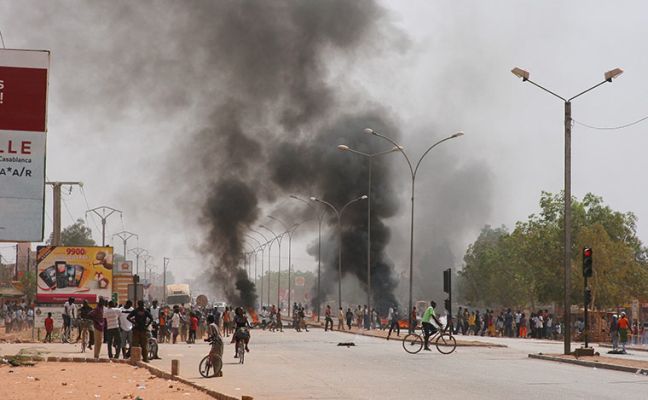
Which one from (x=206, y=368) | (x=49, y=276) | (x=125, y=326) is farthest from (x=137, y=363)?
(x=49, y=276)

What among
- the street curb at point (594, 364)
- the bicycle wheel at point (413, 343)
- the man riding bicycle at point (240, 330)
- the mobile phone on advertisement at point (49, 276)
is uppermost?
the mobile phone on advertisement at point (49, 276)

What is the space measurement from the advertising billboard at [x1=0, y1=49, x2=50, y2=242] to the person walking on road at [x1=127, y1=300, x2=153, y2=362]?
4.30 meters

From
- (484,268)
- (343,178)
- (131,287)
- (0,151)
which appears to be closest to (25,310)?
(131,287)

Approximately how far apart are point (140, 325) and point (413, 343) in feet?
32.1

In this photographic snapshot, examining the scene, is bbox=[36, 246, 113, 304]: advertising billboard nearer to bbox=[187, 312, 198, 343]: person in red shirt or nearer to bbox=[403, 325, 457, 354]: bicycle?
bbox=[187, 312, 198, 343]: person in red shirt

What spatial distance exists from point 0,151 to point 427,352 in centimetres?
1551

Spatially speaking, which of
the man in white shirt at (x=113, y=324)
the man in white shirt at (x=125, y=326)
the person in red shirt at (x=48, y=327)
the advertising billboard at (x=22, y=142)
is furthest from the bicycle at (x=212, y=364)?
the person in red shirt at (x=48, y=327)

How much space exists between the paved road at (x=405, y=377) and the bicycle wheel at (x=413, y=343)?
2.41 feet

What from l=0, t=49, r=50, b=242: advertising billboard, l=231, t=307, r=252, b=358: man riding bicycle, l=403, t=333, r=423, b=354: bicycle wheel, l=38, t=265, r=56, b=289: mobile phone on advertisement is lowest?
l=403, t=333, r=423, b=354: bicycle wheel

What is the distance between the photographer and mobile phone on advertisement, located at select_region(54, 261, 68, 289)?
5006cm

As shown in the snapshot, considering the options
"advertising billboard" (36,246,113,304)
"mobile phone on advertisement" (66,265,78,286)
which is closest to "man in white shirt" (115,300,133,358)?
"advertising billboard" (36,246,113,304)

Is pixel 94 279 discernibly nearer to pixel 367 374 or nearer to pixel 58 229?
pixel 58 229

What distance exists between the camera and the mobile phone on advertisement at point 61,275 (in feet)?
164

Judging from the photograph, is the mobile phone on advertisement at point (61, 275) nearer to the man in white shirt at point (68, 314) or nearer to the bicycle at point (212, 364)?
the man in white shirt at point (68, 314)
